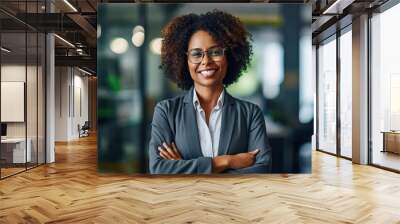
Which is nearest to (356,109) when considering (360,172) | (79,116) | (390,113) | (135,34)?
(390,113)

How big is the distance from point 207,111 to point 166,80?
0.89 meters

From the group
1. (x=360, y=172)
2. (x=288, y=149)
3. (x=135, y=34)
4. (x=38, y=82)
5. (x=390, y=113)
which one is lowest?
(x=360, y=172)

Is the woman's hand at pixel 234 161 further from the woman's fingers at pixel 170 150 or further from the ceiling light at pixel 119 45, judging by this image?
the ceiling light at pixel 119 45

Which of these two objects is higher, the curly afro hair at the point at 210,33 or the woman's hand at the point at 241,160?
the curly afro hair at the point at 210,33

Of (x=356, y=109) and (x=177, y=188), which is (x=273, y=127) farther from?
(x=356, y=109)

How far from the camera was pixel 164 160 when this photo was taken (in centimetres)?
658

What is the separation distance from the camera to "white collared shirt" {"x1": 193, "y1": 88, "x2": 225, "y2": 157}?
6.48m

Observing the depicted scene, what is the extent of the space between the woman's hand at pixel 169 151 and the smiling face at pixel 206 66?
1.13 meters

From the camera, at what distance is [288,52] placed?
6734 millimetres

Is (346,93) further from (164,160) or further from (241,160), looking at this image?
(164,160)

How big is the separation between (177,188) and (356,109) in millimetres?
4787

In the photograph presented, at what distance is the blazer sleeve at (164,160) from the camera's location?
654cm

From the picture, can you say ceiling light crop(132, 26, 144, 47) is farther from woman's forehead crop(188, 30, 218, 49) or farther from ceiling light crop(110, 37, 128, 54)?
woman's forehead crop(188, 30, 218, 49)

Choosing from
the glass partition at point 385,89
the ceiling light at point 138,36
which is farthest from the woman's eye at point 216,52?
the glass partition at point 385,89
